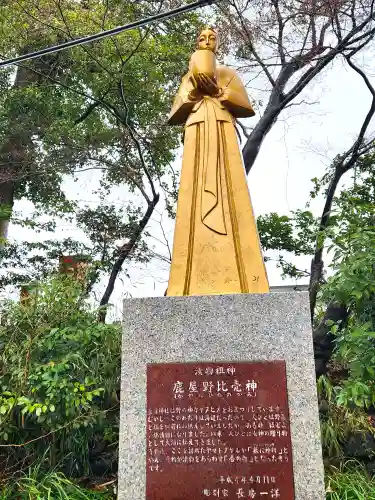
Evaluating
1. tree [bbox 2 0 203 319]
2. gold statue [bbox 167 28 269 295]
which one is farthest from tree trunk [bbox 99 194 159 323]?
gold statue [bbox 167 28 269 295]

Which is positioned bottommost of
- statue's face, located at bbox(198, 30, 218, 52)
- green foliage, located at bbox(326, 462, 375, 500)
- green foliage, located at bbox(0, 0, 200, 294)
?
green foliage, located at bbox(326, 462, 375, 500)

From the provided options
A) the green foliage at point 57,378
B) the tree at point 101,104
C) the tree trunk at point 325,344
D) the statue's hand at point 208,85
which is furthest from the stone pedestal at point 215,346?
the tree at point 101,104

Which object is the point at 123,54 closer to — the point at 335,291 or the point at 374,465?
the point at 335,291

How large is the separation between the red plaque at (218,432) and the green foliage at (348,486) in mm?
1056

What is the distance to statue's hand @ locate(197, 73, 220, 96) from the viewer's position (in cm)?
379

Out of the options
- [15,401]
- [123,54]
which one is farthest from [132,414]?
[123,54]

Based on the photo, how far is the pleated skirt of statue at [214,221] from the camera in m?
3.32

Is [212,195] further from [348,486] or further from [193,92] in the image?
[348,486]

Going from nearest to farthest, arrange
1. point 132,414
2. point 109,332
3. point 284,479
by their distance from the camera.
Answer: point 284,479, point 132,414, point 109,332

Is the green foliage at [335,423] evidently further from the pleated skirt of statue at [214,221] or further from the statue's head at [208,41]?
the statue's head at [208,41]

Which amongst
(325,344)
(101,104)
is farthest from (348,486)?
(101,104)

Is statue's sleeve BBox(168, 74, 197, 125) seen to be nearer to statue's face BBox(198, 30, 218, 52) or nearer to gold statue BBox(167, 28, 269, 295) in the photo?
gold statue BBox(167, 28, 269, 295)

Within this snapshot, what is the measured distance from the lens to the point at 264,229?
9219mm

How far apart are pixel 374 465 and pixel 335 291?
6.40 feet
